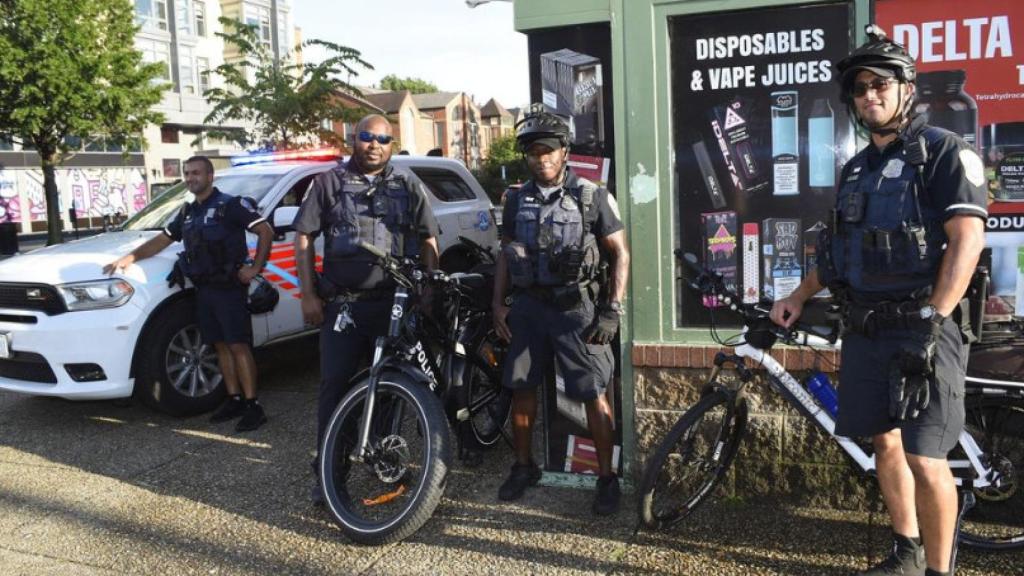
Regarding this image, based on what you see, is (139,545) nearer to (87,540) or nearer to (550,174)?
(87,540)

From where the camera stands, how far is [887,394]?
2.91 m

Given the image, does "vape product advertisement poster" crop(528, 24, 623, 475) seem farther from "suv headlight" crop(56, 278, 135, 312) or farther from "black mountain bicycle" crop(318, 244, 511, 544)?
"suv headlight" crop(56, 278, 135, 312)

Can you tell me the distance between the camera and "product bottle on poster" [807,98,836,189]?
381cm

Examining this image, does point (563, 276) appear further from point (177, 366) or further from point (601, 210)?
point (177, 366)

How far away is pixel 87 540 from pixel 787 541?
10.9 ft

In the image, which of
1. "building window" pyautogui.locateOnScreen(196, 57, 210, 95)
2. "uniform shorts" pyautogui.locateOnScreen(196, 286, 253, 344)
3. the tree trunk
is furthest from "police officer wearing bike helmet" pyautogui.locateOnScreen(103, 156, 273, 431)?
"building window" pyautogui.locateOnScreen(196, 57, 210, 95)

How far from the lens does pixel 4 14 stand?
1914cm

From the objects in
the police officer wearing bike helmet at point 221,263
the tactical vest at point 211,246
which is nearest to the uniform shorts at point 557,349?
the police officer wearing bike helmet at point 221,263

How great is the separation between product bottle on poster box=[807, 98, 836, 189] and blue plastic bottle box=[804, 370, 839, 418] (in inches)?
36.6

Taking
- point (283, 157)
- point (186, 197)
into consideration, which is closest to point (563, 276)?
point (186, 197)

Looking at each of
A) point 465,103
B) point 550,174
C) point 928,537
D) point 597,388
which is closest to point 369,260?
point 550,174

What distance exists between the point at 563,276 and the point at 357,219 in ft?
3.83

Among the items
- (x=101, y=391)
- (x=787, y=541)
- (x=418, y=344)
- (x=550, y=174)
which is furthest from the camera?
(x=101, y=391)

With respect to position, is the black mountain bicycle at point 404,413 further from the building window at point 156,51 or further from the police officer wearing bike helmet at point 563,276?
the building window at point 156,51
